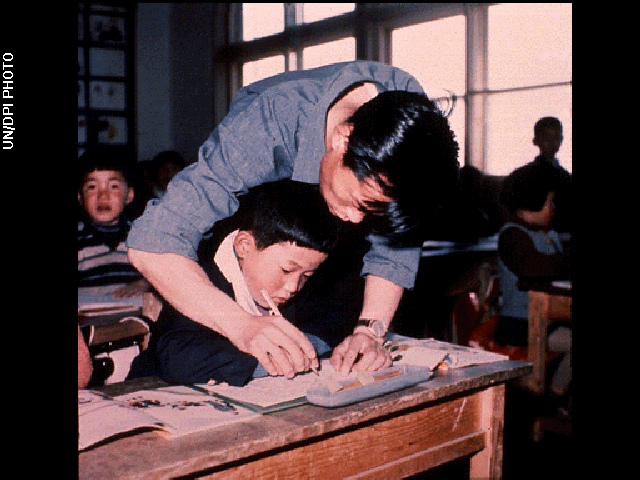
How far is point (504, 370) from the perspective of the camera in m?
1.00

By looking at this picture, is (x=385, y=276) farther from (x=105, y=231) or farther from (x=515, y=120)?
(x=515, y=120)

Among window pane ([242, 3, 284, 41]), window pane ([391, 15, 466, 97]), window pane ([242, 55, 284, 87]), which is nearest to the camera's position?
window pane ([391, 15, 466, 97])

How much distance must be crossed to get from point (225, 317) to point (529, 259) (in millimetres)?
1512

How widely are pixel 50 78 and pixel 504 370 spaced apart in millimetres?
804

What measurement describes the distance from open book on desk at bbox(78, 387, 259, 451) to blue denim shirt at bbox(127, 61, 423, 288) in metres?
0.28

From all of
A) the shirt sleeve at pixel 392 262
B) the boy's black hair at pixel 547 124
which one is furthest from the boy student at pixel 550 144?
the shirt sleeve at pixel 392 262

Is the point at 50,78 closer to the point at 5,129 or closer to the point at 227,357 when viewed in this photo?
the point at 5,129

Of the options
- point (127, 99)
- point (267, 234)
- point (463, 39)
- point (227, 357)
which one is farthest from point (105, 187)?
point (127, 99)

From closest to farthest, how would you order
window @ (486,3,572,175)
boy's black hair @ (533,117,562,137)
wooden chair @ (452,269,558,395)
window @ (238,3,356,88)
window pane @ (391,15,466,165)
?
1. wooden chair @ (452,269,558,395)
2. boy's black hair @ (533,117,562,137)
3. window pane @ (391,15,466,165)
4. window @ (486,3,572,175)
5. window @ (238,3,356,88)

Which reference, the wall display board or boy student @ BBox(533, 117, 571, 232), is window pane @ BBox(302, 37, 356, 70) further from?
boy student @ BBox(533, 117, 571, 232)

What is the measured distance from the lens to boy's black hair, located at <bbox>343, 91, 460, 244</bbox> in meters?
0.92

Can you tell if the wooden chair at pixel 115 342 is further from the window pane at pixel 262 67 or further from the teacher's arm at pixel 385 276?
the window pane at pixel 262 67

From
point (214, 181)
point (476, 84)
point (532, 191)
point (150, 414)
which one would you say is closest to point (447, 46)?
point (476, 84)

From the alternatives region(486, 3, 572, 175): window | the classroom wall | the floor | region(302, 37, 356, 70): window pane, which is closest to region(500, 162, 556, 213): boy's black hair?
the floor
